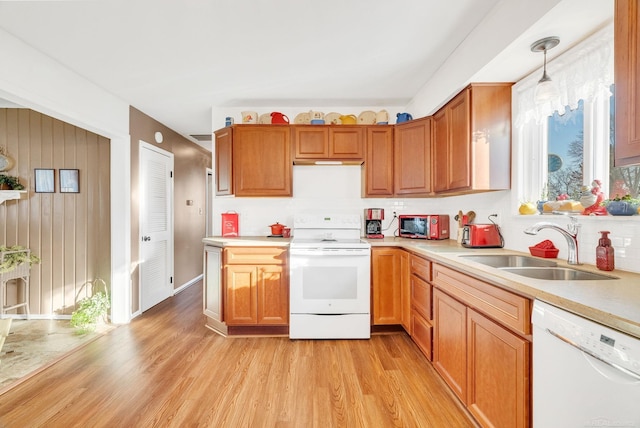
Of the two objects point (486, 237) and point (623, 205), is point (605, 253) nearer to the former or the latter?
point (623, 205)

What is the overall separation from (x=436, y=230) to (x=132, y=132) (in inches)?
142

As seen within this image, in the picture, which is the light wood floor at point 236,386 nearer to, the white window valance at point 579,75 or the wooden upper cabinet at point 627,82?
the wooden upper cabinet at point 627,82

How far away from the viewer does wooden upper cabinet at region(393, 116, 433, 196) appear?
9.52 ft

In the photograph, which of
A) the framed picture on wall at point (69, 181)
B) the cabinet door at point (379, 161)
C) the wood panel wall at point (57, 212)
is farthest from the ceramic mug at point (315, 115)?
the framed picture on wall at point (69, 181)

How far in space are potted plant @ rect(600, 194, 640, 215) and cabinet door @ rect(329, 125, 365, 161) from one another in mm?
2041

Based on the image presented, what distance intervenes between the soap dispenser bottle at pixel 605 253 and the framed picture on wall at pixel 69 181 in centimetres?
455

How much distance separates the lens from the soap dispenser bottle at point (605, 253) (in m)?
1.45

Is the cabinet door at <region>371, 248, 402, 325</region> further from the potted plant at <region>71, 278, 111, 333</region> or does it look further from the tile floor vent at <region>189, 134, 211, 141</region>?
the tile floor vent at <region>189, 134, 211, 141</region>

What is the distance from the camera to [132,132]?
3359 mm

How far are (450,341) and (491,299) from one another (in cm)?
61

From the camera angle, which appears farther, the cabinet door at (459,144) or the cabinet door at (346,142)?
the cabinet door at (346,142)

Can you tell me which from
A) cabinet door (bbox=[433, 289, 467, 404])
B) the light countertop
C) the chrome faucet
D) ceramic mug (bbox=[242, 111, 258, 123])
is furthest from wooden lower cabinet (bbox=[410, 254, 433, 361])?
ceramic mug (bbox=[242, 111, 258, 123])

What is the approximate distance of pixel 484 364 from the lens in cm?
149

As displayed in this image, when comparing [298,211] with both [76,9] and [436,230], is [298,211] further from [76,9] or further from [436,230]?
[76,9]
